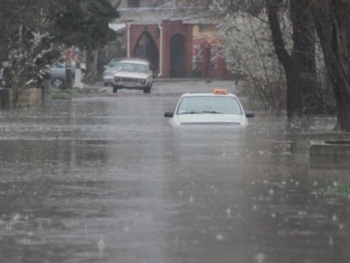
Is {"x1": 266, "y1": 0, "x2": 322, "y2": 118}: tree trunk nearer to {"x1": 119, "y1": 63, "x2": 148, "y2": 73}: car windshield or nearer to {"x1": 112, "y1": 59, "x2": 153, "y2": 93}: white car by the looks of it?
{"x1": 112, "y1": 59, "x2": 153, "y2": 93}: white car

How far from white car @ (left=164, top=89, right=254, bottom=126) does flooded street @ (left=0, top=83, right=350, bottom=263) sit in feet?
5.95

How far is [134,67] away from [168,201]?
1985 inches

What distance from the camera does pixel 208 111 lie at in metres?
25.0

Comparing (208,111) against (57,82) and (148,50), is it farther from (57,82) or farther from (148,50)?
(148,50)

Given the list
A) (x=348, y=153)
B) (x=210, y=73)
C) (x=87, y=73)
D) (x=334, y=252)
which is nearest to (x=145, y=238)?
(x=334, y=252)

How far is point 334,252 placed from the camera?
9.66 meters

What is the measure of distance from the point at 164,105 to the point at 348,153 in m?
27.3

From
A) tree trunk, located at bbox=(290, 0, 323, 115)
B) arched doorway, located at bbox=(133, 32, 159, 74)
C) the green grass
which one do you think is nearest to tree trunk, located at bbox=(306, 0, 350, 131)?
tree trunk, located at bbox=(290, 0, 323, 115)

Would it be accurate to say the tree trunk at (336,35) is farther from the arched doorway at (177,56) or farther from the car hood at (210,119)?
the arched doorway at (177,56)

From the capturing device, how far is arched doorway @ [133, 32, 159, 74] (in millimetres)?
84812

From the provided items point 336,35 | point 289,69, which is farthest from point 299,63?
point 336,35

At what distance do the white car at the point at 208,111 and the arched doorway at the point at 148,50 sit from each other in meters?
58.7

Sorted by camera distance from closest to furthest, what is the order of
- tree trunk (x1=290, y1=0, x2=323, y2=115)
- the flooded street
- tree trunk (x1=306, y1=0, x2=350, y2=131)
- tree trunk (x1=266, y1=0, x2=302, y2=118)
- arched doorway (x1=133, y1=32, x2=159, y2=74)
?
the flooded street < tree trunk (x1=306, y1=0, x2=350, y2=131) < tree trunk (x1=290, y1=0, x2=323, y2=115) < tree trunk (x1=266, y1=0, x2=302, y2=118) < arched doorway (x1=133, y1=32, x2=159, y2=74)

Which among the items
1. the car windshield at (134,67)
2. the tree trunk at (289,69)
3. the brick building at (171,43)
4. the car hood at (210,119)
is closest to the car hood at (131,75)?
the car windshield at (134,67)
